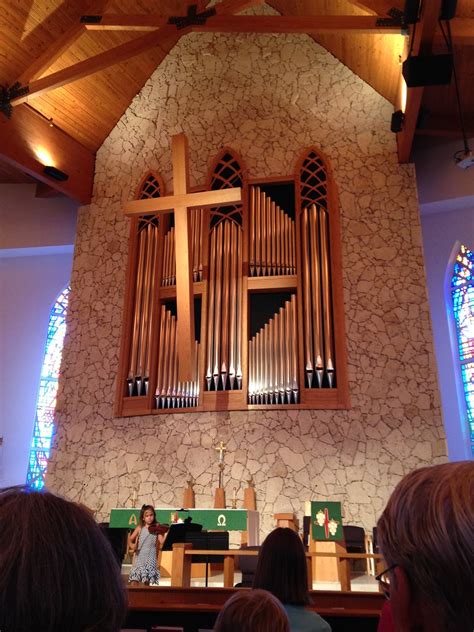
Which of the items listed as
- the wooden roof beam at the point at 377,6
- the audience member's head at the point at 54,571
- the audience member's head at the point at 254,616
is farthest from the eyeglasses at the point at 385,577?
the wooden roof beam at the point at 377,6

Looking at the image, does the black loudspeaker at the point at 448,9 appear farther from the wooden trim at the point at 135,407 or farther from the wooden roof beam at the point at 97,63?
the wooden trim at the point at 135,407

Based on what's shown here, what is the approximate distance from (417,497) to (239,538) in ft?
21.5

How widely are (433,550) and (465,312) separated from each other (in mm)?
8599

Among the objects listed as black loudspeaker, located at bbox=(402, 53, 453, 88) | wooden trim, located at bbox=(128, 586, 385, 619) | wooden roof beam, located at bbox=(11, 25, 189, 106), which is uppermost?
wooden roof beam, located at bbox=(11, 25, 189, 106)

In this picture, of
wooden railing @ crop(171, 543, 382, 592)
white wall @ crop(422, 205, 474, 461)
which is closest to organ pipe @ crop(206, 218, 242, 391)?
white wall @ crop(422, 205, 474, 461)

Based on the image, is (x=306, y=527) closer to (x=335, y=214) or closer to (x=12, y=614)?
(x=335, y=214)

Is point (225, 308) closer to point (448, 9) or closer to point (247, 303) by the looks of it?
point (247, 303)

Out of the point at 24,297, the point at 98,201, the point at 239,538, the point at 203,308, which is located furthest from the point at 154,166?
the point at 239,538

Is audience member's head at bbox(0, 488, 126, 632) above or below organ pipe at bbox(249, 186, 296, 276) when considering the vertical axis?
below

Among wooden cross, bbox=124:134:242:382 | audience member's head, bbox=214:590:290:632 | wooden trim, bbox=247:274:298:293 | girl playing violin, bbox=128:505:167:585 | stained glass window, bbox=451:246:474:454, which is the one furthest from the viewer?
stained glass window, bbox=451:246:474:454

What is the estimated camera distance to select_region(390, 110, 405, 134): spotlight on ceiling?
7.70 m

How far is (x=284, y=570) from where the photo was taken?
226cm

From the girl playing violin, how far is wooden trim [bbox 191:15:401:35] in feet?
19.0

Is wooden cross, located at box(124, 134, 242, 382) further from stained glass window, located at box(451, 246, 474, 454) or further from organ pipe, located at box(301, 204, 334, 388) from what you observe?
stained glass window, located at box(451, 246, 474, 454)
